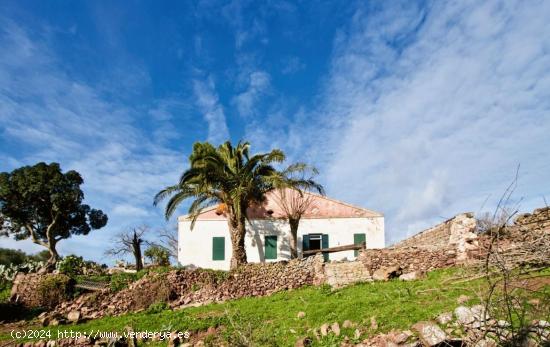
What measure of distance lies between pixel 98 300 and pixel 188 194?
20.6 feet

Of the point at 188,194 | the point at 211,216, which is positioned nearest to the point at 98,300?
the point at 188,194

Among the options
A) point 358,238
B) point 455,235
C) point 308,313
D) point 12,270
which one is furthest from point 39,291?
point 455,235

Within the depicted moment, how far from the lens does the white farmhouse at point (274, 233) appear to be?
969 inches

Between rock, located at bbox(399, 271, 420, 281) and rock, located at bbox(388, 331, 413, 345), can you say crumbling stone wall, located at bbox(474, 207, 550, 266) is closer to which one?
rock, located at bbox(388, 331, 413, 345)

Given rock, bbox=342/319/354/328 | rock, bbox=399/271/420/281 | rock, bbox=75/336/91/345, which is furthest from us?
rock, bbox=399/271/420/281

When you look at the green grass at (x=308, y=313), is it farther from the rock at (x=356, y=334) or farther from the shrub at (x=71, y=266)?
the shrub at (x=71, y=266)

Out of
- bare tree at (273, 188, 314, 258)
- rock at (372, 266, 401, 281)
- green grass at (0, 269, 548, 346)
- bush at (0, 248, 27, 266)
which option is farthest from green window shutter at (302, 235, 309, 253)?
bush at (0, 248, 27, 266)

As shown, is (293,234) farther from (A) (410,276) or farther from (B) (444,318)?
(B) (444,318)

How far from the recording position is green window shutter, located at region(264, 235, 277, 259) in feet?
81.5

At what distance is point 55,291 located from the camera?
19578 mm

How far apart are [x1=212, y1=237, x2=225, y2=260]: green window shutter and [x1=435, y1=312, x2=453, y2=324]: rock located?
16.6 meters

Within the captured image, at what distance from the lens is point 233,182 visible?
68.5ft

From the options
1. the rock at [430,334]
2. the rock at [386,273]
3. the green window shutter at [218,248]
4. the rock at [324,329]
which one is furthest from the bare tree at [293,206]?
the rock at [430,334]

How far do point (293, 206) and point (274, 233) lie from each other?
1.94 m
